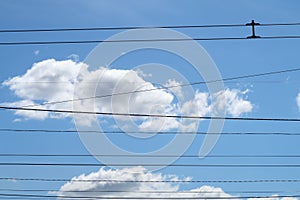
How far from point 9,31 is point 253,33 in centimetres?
1019

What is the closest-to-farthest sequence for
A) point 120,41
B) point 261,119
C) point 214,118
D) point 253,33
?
point 253,33, point 261,119, point 120,41, point 214,118

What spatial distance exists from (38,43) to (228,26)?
26.6 feet

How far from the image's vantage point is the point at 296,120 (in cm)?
2642

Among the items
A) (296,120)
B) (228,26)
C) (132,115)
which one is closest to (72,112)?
(132,115)

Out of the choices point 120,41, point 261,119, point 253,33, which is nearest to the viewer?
point 253,33

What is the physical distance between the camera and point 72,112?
27766mm

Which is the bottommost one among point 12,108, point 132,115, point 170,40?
point 12,108

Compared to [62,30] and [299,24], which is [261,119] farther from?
[62,30]

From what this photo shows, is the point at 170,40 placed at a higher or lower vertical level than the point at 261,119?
higher

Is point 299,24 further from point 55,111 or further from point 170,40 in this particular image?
point 55,111

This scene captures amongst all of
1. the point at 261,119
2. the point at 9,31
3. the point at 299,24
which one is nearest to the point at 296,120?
the point at 261,119

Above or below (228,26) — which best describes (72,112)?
below

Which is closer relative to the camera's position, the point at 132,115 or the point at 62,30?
the point at 62,30

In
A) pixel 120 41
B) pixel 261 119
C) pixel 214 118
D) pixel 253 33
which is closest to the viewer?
pixel 253 33
